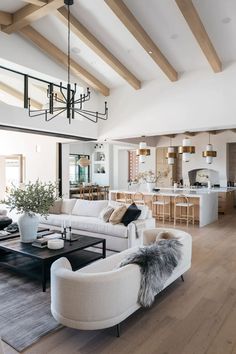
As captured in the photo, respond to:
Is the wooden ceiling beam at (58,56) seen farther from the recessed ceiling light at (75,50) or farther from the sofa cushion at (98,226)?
the sofa cushion at (98,226)

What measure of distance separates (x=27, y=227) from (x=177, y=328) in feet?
7.96

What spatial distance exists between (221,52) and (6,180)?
8.09m

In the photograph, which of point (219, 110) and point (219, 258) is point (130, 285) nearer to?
point (219, 258)

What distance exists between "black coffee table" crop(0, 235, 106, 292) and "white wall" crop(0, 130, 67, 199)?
195 inches

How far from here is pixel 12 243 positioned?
3.89 metres

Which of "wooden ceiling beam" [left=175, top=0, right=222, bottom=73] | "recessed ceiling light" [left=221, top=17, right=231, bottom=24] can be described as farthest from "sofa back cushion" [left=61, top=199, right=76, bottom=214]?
"recessed ceiling light" [left=221, top=17, right=231, bottom=24]

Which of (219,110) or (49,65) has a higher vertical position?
(49,65)

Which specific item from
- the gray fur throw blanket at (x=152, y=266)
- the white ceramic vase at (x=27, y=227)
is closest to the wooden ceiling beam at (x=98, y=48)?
the white ceramic vase at (x=27, y=227)

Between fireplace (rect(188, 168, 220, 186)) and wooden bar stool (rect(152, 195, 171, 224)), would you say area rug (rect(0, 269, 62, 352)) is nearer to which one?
wooden bar stool (rect(152, 195, 171, 224))

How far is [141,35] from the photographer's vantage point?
5453mm

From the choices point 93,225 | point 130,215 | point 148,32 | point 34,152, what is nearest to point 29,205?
point 93,225

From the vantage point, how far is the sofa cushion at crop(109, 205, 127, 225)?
4.91 meters

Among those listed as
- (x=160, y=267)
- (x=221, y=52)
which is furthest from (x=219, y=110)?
(x=160, y=267)

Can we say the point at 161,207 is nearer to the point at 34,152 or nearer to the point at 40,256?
the point at 34,152
